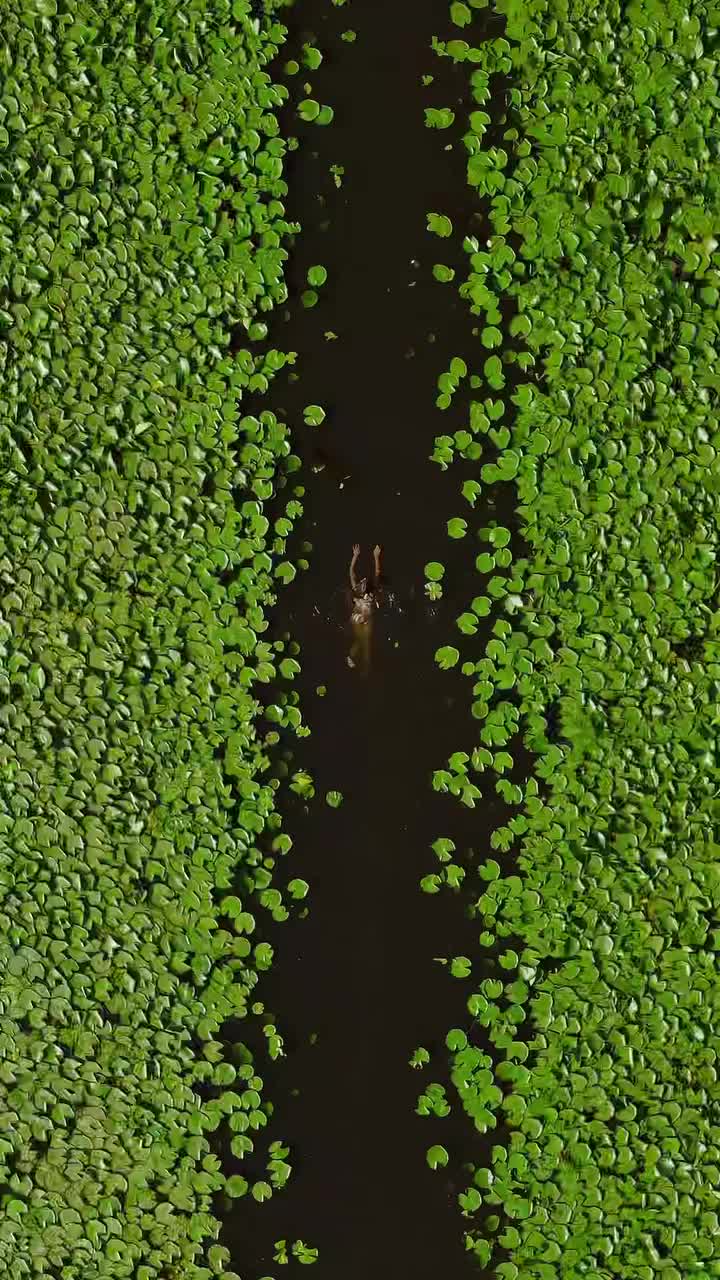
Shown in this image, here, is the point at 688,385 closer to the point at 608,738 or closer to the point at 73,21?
the point at 608,738

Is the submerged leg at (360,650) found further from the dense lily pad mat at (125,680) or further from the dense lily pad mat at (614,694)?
the dense lily pad mat at (614,694)

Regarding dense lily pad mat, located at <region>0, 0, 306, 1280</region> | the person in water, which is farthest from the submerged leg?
dense lily pad mat, located at <region>0, 0, 306, 1280</region>

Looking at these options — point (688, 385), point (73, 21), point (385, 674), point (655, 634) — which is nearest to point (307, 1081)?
point (385, 674)

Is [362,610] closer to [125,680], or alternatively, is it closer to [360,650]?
[360,650]

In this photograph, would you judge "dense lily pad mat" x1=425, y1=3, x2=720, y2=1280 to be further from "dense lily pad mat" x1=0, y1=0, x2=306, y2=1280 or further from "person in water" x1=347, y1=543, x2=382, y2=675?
"dense lily pad mat" x1=0, y1=0, x2=306, y2=1280

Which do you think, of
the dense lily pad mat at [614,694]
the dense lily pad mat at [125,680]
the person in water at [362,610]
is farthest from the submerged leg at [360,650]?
the dense lily pad mat at [614,694]

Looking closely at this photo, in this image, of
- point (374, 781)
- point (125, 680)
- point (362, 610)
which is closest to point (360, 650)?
point (362, 610)
